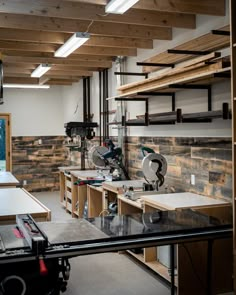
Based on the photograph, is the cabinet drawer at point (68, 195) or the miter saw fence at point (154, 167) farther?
the cabinet drawer at point (68, 195)

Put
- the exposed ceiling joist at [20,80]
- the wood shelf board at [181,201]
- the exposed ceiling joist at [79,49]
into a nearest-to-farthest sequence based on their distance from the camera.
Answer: the wood shelf board at [181,201], the exposed ceiling joist at [79,49], the exposed ceiling joist at [20,80]

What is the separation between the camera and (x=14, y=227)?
9.61ft

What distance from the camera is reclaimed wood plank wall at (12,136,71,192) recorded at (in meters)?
10.1

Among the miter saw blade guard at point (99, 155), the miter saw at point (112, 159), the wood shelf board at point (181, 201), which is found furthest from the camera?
the miter saw blade guard at point (99, 155)

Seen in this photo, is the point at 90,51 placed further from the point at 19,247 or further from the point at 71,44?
the point at 19,247

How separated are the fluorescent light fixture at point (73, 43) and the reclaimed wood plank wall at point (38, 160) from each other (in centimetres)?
494

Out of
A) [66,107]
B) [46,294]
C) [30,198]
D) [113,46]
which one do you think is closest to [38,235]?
[46,294]

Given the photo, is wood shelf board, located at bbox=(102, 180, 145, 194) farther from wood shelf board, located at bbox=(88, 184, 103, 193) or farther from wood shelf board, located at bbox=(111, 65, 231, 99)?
wood shelf board, located at bbox=(111, 65, 231, 99)

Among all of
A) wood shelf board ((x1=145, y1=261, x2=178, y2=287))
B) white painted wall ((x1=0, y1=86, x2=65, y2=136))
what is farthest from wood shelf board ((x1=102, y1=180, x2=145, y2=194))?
white painted wall ((x1=0, y1=86, x2=65, y2=136))

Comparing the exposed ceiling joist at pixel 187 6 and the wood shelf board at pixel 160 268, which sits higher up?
the exposed ceiling joist at pixel 187 6

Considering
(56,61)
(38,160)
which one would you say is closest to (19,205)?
(56,61)

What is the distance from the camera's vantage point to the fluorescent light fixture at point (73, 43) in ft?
14.8

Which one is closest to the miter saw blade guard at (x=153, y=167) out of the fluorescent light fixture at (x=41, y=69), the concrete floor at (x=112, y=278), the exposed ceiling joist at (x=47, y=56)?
the concrete floor at (x=112, y=278)

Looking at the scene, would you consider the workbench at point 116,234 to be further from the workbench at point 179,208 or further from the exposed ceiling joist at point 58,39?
the exposed ceiling joist at point 58,39
